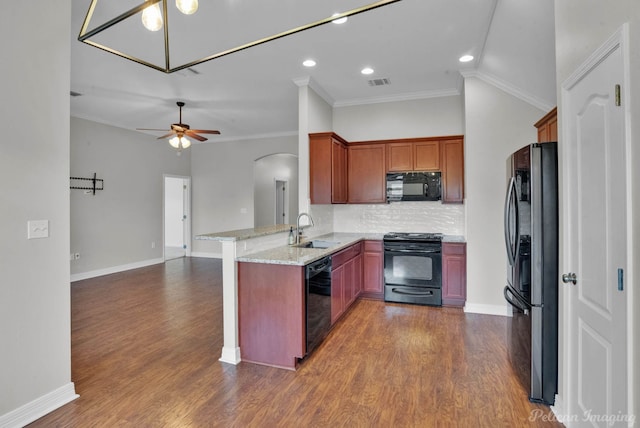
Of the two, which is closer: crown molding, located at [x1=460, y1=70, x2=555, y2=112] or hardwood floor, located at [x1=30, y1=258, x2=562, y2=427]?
hardwood floor, located at [x1=30, y1=258, x2=562, y2=427]

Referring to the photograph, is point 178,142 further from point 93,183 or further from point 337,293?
point 337,293

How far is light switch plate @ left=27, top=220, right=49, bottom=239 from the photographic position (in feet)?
6.79

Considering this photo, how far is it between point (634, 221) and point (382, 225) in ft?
13.1

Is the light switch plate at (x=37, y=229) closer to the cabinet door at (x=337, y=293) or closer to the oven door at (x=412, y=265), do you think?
the cabinet door at (x=337, y=293)

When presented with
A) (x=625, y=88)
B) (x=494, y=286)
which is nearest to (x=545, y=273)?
(x=625, y=88)

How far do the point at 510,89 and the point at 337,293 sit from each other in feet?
10.3

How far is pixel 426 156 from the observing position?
4.75 m

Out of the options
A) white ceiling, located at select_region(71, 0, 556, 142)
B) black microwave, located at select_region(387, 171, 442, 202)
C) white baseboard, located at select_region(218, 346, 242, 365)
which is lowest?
white baseboard, located at select_region(218, 346, 242, 365)

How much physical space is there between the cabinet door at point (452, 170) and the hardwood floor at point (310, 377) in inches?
61.4

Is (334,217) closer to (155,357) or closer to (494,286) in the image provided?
(494,286)

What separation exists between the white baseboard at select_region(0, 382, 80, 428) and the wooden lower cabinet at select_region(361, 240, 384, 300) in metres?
3.35

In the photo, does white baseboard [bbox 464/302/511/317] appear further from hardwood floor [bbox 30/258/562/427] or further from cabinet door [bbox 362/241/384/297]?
cabinet door [bbox 362/241/384/297]

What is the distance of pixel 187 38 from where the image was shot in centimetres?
340

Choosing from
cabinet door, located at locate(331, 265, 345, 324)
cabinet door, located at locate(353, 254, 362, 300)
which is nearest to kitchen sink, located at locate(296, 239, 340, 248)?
cabinet door, located at locate(331, 265, 345, 324)
